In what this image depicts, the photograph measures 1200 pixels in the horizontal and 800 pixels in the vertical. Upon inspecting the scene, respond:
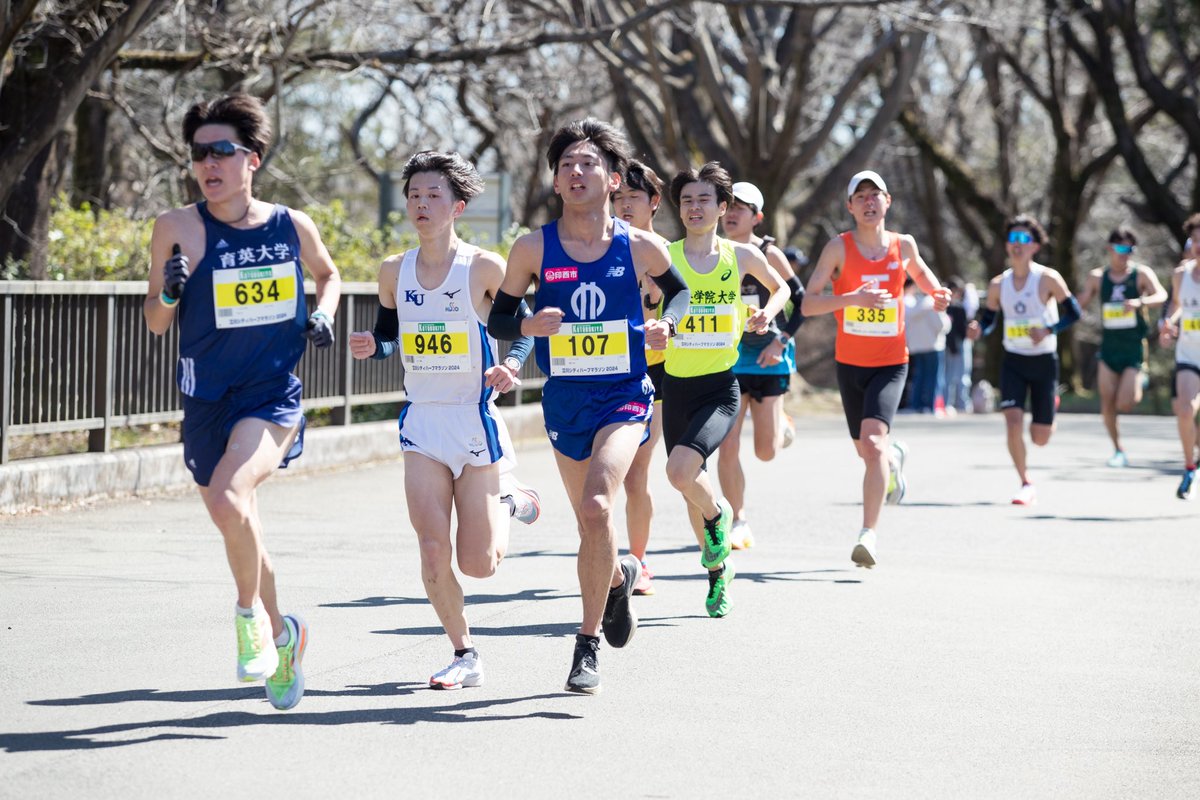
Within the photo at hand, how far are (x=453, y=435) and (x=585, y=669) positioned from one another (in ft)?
3.20

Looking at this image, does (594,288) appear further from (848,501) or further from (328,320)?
(848,501)

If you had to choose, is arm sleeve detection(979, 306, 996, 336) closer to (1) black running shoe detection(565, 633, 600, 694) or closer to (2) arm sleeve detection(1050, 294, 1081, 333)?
(2) arm sleeve detection(1050, 294, 1081, 333)

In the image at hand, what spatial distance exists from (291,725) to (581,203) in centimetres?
217

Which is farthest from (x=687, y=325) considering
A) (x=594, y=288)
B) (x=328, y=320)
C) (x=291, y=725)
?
(x=291, y=725)

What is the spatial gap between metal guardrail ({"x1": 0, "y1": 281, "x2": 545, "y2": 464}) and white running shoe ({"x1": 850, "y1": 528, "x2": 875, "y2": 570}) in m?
5.25

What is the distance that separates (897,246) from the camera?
1005cm

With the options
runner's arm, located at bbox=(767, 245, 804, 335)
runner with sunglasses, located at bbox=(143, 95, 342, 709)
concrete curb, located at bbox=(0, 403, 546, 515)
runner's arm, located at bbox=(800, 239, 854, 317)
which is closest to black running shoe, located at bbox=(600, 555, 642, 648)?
runner with sunglasses, located at bbox=(143, 95, 342, 709)

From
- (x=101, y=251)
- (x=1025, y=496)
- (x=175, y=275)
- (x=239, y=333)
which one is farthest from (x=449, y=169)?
(x=101, y=251)

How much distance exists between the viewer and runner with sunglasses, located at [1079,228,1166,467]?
1516 centimetres

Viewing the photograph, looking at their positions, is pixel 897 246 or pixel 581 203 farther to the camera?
pixel 897 246

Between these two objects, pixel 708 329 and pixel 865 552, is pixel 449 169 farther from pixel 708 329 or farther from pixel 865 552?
pixel 865 552

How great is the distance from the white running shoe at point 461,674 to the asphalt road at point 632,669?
0.27 feet

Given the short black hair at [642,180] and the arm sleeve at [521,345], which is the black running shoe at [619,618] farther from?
the short black hair at [642,180]

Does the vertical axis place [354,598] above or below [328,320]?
below
